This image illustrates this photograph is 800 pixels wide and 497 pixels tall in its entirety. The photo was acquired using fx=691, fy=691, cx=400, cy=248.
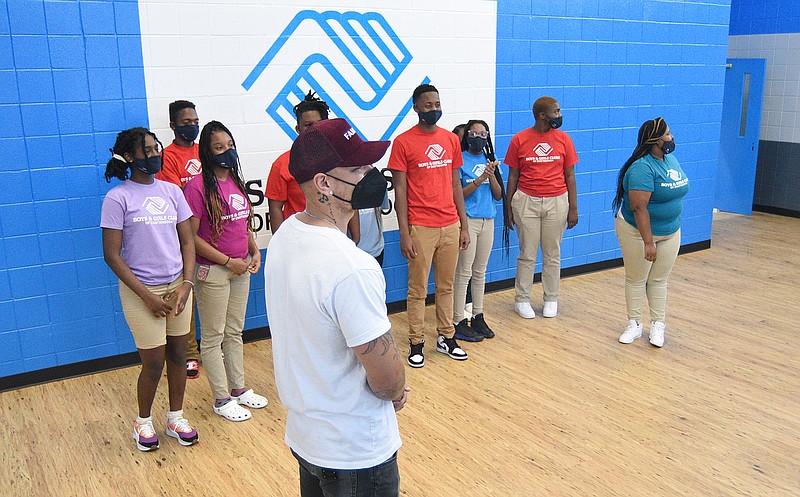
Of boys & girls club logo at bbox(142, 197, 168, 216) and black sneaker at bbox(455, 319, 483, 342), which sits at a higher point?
boys & girls club logo at bbox(142, 197, 168, 216)

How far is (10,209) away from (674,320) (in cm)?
443

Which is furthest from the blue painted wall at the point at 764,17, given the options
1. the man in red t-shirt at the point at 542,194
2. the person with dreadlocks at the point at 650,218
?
the person with dreadlocks at the point at 650,218

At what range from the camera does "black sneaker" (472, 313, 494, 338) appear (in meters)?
4.82

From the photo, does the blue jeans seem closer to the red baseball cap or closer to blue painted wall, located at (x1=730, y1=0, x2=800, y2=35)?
the red baseball cap

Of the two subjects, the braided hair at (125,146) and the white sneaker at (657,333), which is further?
the white sneaker at (657,333)

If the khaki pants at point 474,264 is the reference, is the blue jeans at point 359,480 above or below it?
above

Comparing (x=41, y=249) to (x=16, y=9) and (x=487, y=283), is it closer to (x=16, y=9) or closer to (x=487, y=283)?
(x=16, y=9)

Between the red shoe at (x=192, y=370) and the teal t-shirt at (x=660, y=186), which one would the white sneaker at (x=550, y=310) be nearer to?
the teal t-shirt at (x=660, y=186)

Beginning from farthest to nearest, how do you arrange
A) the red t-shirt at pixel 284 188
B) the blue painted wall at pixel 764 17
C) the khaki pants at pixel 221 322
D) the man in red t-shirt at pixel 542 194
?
the blue painted wall at pixel 764 17, the man in red t-shirt at pixel 542 194, the red t-shirt at pixel 284 188, the khaki pants at pixel 221 322

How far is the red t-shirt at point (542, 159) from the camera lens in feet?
16.3

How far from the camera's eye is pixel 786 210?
863cm

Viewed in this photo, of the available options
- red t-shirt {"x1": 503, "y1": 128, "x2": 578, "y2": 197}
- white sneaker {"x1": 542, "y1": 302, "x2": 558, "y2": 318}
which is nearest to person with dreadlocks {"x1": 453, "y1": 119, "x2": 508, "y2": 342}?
red t-shirt {"x1": 503, "y1": 128, "x2": 578, "y2": 197}

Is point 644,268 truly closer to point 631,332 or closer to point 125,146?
point 631,332

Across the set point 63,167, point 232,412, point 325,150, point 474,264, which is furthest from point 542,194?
point 325,150
